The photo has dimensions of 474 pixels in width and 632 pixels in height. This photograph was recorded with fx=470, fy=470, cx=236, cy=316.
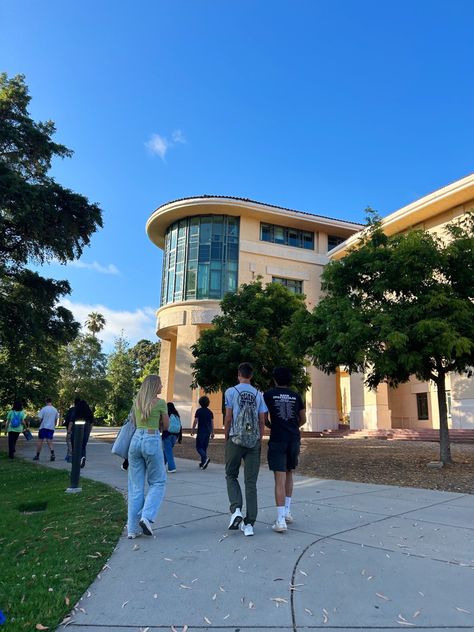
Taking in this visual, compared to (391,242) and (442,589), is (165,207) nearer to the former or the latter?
(391,242)

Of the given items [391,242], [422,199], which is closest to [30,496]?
[391,242]

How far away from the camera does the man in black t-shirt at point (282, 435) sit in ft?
17.7

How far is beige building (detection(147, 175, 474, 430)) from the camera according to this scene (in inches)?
1287

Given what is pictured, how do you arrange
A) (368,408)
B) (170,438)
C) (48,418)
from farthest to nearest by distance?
(368,408) → (48,418) → (170,438)

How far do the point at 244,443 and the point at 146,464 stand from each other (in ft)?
3.70

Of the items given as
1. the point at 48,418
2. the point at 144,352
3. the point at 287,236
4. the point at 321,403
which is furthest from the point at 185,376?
the point at 144,352

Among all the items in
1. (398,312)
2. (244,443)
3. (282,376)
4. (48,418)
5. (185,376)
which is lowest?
(244,443)

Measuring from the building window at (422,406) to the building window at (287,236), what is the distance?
46.4ft

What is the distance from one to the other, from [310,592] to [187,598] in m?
0.94

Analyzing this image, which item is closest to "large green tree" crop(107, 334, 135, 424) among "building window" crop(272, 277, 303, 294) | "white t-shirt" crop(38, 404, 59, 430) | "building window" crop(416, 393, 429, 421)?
"building window" crop(272, 277, 303, 294)

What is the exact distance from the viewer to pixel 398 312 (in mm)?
11211

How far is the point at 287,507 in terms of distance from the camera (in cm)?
580

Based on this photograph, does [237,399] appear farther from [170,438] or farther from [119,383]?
[119,383]

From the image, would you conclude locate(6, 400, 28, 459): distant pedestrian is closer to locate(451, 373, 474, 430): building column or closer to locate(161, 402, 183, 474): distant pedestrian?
locate(161, 402, 183, 474): distant pedestrian
